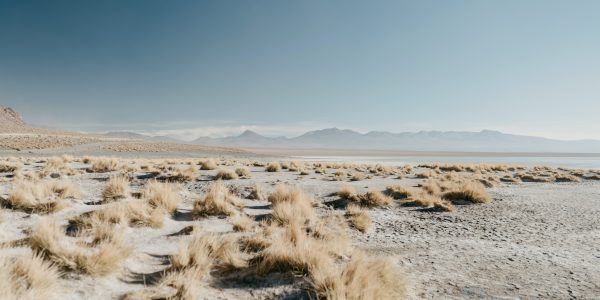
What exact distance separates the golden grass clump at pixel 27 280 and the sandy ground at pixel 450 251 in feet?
0.62

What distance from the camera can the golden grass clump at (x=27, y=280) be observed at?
337cm

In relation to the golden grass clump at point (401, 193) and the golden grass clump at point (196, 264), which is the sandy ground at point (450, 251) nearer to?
the golden grass clump at point (196, 264)

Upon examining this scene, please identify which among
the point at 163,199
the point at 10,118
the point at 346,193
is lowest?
the point at 346,193

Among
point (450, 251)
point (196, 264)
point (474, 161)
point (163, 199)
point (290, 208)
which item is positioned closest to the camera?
point (196, 264)

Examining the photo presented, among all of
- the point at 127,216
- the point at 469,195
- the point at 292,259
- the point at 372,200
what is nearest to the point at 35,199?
the point at 127,216

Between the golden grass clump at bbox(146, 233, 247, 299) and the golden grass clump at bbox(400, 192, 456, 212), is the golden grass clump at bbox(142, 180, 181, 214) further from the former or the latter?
the golden grass clump at bbox(400, 192, 456, 212)

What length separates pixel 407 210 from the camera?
35.0 ft

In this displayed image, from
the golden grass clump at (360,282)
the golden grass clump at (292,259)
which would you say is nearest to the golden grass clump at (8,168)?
the golden grass clump at (292,259)

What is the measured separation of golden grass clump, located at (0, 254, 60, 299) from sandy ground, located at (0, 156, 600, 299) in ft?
0.62

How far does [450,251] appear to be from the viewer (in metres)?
6.44

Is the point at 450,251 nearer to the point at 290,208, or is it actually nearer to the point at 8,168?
the point at 290,208

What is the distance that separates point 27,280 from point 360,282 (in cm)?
369

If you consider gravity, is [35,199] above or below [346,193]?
above

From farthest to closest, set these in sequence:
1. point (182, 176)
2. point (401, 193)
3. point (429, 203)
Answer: point (182, 176)
point (401, 193)
point (429, 203)
